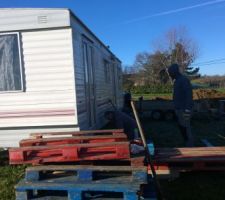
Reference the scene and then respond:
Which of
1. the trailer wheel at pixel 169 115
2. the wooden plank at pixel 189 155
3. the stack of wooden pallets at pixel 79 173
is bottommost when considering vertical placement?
the trailer wheel at pixel 169 115

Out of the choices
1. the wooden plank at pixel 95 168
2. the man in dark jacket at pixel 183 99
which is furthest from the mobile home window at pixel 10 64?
the wooden plank at pixel 95 168

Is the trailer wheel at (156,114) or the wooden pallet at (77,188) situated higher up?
the wooden pallet at (77,188)

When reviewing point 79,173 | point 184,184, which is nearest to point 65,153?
point 79,173

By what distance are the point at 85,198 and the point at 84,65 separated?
533 centimetres

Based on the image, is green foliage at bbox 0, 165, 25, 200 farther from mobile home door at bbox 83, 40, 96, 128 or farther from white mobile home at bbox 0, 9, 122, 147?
mobile home door at bbox 83, 40, 96, 128

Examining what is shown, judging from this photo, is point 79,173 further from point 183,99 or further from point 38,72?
point 183,99

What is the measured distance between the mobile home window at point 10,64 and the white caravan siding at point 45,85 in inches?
5.5

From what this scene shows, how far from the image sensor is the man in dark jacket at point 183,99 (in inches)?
321

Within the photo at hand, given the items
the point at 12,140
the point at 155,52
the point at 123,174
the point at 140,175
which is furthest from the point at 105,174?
the point at 155,52

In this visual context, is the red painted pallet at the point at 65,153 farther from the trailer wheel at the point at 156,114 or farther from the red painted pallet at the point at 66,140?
the trailer wheel at the point at 156,114

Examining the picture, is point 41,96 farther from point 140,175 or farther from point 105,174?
point 140,175

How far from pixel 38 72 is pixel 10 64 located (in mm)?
641

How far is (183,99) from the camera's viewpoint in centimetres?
820

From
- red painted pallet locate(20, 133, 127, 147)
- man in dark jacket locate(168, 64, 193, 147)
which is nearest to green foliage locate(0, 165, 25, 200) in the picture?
red painted pallet locate(20, 133, 127, 147)
